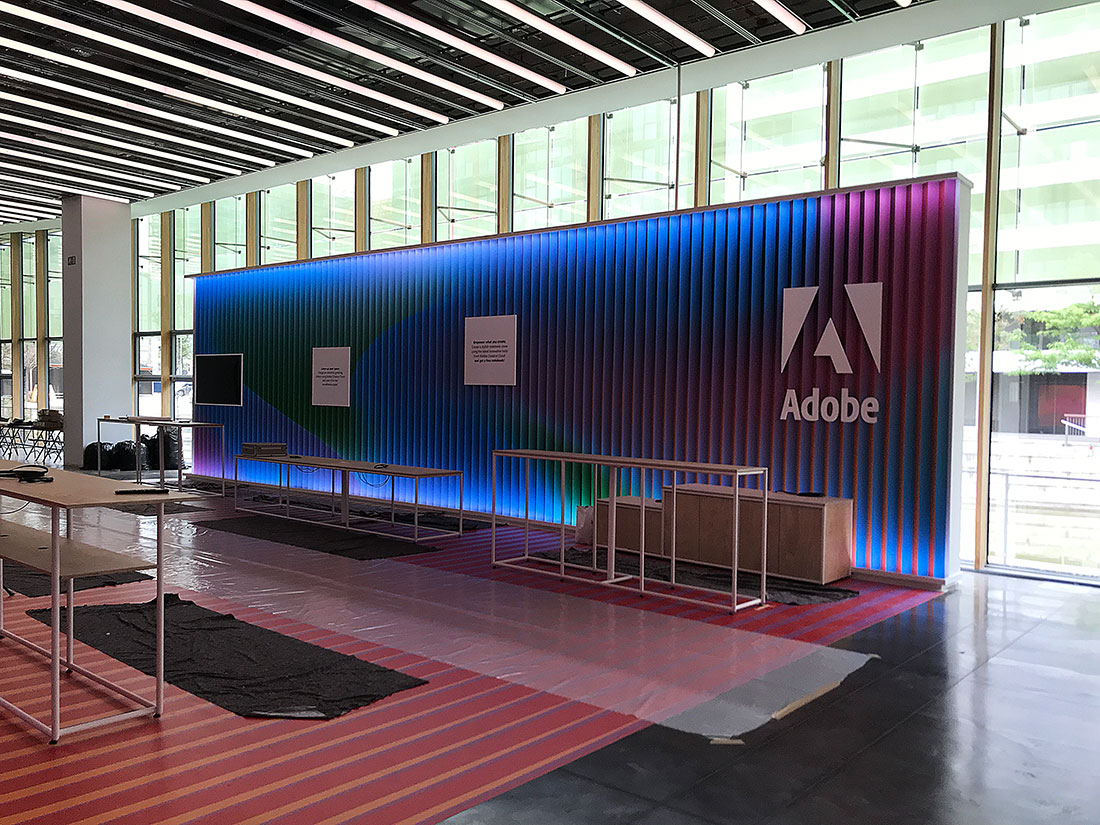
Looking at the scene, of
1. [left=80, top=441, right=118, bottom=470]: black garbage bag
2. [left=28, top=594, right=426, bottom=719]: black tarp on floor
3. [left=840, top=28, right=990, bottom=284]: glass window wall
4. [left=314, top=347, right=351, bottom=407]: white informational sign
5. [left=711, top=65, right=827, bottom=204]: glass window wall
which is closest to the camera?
[left=28, top=594, right=426, bottom=719]: black tarp on floor

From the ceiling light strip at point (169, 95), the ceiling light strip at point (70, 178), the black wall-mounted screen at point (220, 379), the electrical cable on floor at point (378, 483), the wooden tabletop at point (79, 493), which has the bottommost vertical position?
the electrical cable on floor at point (378, 483)

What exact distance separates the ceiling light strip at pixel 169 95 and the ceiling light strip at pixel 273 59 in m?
1.32

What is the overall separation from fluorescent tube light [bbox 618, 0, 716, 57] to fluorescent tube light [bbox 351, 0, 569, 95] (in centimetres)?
135

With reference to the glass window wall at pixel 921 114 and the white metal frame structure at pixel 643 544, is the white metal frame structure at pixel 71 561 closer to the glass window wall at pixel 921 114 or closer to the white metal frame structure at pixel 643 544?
the white metal frame structure at pixel 643 544

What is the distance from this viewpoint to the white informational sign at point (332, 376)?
11875mm

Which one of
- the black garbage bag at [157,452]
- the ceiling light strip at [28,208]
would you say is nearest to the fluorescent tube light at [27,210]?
the ceiling light strip at [28,208]

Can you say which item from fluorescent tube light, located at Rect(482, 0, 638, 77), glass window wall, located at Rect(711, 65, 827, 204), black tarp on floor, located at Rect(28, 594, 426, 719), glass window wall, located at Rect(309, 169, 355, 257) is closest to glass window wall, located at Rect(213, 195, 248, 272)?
glass window wall, located at Rect(309, 169, 355, 257)

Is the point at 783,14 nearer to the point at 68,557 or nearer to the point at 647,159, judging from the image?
the point at 647,159

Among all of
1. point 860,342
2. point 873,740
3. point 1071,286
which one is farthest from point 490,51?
point 873,740

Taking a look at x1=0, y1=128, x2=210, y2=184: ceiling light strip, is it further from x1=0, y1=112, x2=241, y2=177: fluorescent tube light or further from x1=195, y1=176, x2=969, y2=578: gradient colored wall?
x1=195, y1=176, x2=969, y2=578: gradient colored wall

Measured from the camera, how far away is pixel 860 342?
24.5ft

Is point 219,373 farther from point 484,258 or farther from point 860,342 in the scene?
point 860,342

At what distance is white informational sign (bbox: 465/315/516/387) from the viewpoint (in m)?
10.0

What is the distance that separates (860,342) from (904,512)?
1.40 meters
